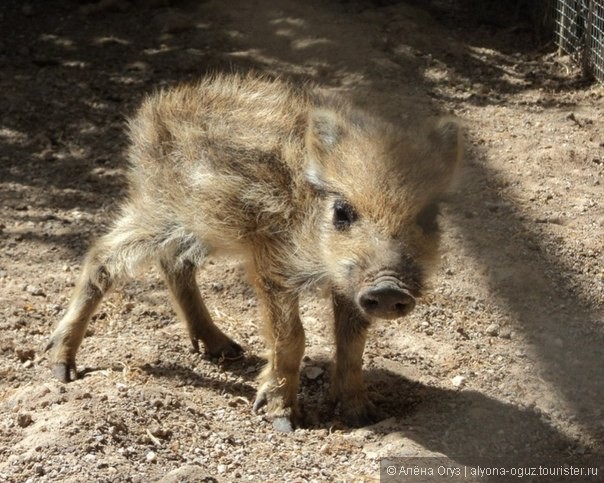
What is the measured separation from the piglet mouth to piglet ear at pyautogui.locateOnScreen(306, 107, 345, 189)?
64 centimetres

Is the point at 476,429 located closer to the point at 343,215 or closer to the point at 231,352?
the point at 343,215

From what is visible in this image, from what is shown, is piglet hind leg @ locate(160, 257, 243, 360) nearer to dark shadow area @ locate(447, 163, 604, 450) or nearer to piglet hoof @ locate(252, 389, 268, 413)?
piglet hoof @ locate(252, 389, 268, 413)

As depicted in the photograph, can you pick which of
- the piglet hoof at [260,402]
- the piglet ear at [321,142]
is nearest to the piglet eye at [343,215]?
the piglet ear at [321,142]

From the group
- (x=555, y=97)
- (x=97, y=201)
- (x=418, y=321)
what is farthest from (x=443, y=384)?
(x=555, y=97)

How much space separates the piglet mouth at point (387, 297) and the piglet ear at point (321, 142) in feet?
2.09

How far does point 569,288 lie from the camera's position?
5.95 m

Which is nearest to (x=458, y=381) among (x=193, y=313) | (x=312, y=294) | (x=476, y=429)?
(x=476, y=429)

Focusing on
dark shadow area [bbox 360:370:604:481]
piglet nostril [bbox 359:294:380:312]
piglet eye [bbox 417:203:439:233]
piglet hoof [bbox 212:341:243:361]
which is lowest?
piglet hoof [bbox 212:341:243:361]

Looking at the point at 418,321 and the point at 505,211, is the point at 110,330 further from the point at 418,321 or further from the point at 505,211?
the point at 505,211

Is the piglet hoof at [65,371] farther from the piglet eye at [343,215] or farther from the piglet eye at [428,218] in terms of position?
the piglet eye at [428,218]

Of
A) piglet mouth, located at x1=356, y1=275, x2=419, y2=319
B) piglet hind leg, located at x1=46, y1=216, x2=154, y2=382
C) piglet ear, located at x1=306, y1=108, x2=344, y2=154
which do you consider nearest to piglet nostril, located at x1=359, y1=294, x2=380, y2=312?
piglet mouth, located at x1=356, y1=275, x2=419, y2=319

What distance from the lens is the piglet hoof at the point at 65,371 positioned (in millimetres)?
5193

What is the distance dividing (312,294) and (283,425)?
4.58 feet

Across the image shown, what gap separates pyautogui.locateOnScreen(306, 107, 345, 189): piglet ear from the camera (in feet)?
15.0
